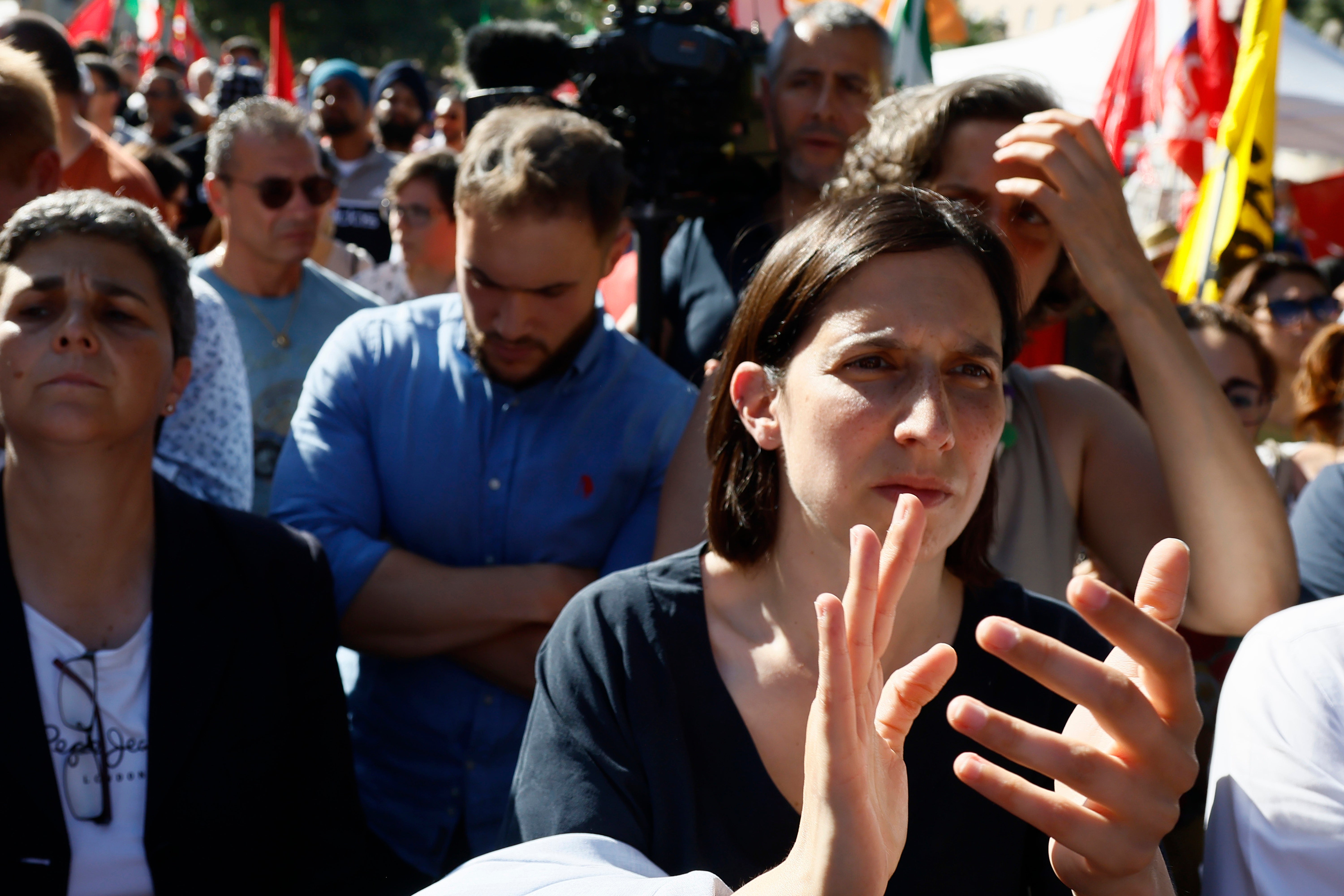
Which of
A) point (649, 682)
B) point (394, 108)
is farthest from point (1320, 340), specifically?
point (394, 108)

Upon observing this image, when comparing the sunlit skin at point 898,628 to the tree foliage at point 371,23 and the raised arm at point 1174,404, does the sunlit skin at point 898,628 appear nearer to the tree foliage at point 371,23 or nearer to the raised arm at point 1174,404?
the raised arm at point 1174,404

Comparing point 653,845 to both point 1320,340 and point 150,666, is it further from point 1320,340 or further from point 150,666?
point 1320,340

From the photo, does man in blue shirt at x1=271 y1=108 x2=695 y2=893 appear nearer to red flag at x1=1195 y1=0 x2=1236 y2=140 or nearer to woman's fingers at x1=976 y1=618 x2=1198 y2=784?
woman's fingers at x1=976 y1=618 x2=1198 y2=784

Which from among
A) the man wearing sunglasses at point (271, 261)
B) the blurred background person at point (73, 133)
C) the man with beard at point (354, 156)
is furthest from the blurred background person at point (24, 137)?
the man with beard at point (354, 156)

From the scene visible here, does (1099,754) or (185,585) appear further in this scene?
(185,585)

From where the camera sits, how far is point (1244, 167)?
14.2 ft

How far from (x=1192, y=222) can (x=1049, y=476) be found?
3.19 meters

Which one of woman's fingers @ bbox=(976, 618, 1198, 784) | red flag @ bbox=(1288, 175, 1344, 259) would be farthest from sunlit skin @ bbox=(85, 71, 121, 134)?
red flag @ bbox=(1288, 175, 1344, 259)

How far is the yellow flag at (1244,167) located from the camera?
434 cm

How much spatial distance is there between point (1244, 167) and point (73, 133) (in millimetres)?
4093

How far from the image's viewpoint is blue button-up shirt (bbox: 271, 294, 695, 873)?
87.8 inches

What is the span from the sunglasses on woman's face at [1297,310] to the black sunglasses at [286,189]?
349cm

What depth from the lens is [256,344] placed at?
3.50m

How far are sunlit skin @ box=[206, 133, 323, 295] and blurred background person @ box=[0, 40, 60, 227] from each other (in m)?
1.03
